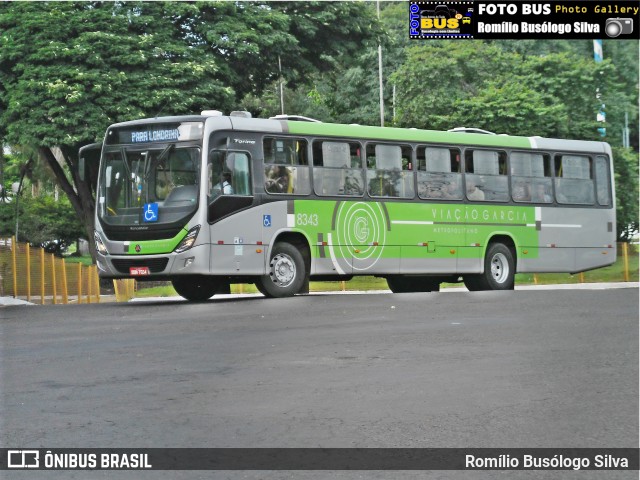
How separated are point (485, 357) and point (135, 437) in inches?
210

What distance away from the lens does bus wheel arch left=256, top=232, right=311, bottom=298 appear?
2170 centimetres

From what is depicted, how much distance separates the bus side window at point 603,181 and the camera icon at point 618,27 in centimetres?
1303

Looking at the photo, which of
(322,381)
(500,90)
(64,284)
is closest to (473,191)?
(64,284)

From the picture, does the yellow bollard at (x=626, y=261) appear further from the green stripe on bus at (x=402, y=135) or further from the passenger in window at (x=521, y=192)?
the green stripe on bus at (x=402, y=135)

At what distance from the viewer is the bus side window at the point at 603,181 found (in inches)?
1145

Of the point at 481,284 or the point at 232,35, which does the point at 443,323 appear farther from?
the point at 232,35

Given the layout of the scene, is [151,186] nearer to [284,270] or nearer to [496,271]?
[284,270]

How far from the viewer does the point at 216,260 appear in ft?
67.9

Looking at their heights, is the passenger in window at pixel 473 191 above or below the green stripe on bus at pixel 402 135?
below

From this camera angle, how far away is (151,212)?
20734mm

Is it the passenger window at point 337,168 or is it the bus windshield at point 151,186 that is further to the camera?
the passenger window at point 337,168

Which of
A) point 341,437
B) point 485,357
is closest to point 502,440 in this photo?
point 341,437

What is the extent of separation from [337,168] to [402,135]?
7.16 ft

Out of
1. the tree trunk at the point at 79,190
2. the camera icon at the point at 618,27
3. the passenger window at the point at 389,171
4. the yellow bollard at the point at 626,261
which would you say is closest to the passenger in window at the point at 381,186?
the passenger window at the point at 389,171
